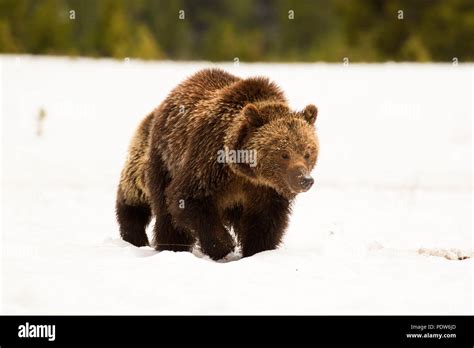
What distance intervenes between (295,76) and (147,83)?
3.57 m

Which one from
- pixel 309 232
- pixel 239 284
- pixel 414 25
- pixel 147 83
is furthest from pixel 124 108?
pixel 414 25

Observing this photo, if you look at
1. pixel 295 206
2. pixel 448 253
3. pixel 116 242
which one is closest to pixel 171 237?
pixel 116 242

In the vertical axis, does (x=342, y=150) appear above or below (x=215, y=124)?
below

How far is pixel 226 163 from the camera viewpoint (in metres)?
7.32

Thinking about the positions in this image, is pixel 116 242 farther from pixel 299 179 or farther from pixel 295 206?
pixel 295 206

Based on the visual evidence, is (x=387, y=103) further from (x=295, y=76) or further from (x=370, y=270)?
(x=370, y=270)

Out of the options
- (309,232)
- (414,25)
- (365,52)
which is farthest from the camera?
(414,25)

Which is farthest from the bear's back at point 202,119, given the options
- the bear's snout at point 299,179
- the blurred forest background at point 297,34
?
the blurred forest background at point 297,34

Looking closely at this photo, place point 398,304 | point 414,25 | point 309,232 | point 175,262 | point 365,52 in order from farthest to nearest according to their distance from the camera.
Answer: point 414,25 → point 365,52 → point 309,232 → point 175,262 → point 398,304

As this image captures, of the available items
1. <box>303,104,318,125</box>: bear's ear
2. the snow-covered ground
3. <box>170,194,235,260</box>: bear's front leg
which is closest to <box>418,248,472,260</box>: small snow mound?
the snow-covered ground

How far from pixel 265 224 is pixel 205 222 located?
21.1 inches

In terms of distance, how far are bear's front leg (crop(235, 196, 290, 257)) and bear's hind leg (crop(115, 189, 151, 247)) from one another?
5.00 feet

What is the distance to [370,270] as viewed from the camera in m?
6.86

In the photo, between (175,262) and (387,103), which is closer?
(175,262)
